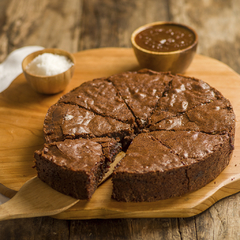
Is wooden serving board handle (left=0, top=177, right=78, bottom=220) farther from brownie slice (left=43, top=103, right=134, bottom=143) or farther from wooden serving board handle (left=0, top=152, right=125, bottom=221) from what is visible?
brownie slice (left=43, top=103, right=134, bottom=143)

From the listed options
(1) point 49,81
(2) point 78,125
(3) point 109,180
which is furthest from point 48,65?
(3) point 109,180

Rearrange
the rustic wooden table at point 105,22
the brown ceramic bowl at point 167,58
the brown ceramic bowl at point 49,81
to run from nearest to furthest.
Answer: the brown ceramic bowl at point 49,81, the brown ceramic bowl at point 167,58, the rustic wooden table at point 105,22

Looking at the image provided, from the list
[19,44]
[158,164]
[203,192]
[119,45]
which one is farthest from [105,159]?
[19,44]

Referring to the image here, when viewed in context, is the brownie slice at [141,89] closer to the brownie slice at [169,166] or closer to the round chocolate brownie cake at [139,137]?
the round chocolate brownie cake at [139,137]

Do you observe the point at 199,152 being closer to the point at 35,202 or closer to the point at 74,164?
the point at 74,164

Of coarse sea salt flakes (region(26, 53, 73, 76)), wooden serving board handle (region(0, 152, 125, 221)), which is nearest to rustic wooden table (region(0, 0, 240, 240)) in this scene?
coarse sea salt flakes (region(26, 53, 73, 76))

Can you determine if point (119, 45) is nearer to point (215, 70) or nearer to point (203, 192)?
point (215, 70)

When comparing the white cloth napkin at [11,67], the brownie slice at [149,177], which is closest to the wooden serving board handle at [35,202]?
the brownie slice at [149,177]

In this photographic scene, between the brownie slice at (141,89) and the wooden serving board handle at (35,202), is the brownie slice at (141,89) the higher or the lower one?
the higher one
